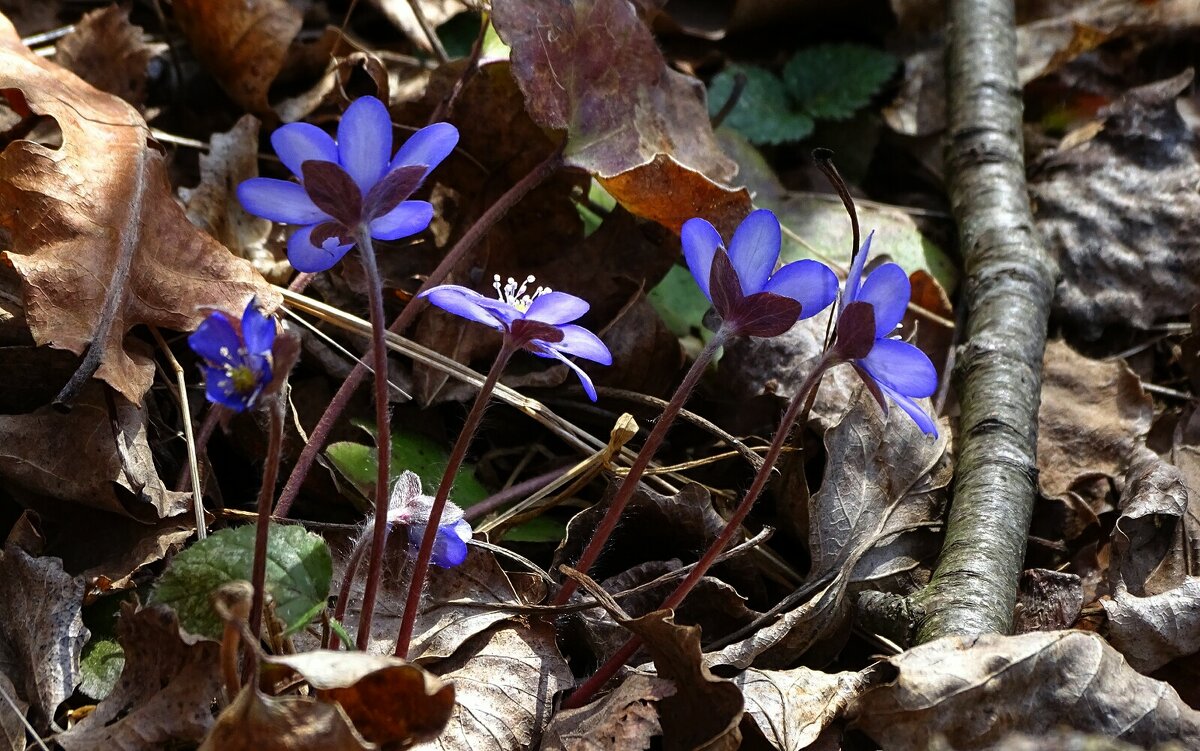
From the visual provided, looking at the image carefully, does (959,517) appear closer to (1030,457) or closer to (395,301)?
(1030,457)

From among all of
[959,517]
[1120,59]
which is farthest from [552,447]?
[1120,59]

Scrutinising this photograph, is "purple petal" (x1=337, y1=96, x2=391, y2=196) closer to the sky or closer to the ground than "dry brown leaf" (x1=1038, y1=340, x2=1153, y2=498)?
closer to the ground

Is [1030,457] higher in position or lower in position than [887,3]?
lower

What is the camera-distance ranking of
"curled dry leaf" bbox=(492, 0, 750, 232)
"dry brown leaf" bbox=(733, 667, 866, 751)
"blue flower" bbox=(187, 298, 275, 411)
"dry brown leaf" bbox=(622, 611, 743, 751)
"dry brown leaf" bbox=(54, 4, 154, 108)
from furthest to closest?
"dry brown leaf" bbox=(54, 4, 154, 108) → "curled dry leaf" bbox=(492, 0, 750, 232) → "dry brown leaf" bbox=(733, 667, 866, 751) → "dry brown leaf" bbox=(622, 611, 743, 751) → "blue flower" bbox=(187, 298, 275, 411)

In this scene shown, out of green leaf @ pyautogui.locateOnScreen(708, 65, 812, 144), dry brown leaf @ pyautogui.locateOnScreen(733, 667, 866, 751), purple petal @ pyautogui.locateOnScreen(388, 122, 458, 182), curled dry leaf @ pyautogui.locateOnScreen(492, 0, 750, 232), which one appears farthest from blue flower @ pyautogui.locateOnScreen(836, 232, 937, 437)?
green leaf @ pyautogui.locateOnScreen(708, 65, 812, 144)

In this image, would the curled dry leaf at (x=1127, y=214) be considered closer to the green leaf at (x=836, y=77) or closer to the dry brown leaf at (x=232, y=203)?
the green leaf at (x=836, y=77)

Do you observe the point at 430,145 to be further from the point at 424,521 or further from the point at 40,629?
the point at 40,629

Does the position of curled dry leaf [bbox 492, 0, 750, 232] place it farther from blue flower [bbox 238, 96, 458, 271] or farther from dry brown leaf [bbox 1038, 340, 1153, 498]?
dry brown leaf [bbox 1038, 340, 1153, 498]
